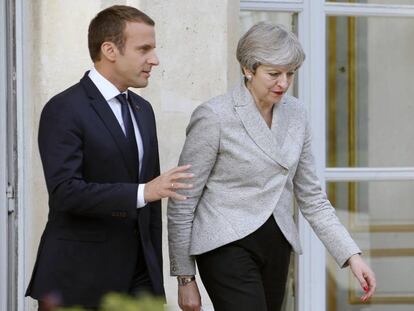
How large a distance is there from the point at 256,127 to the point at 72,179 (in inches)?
28.7

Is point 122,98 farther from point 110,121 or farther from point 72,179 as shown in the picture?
point 72,179

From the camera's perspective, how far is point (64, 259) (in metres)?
4.16

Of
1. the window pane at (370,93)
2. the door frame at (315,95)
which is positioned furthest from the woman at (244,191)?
the window pane at (370,93)

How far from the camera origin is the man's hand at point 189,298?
4.51 meters

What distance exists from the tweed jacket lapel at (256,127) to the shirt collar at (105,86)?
Result: 18.1 inches

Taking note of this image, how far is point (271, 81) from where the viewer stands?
4.41m

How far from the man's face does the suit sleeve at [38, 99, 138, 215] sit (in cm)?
23

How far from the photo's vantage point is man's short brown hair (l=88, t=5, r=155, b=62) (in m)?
4.25

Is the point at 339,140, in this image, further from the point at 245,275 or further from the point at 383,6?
the point at 245,275

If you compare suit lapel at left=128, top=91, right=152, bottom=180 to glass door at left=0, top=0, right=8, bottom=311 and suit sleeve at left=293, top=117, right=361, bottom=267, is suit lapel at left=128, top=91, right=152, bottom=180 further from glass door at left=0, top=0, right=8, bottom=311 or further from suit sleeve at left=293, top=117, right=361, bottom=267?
glass door at left=0, top=0, right=8, bottom=311

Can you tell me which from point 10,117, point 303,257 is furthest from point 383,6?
point 10,117

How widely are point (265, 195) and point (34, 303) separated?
1624 millimetres

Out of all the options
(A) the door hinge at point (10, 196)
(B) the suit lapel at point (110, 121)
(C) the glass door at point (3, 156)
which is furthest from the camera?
(A) the door hinge at point (10, 196)

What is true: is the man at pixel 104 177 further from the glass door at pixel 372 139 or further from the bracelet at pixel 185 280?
the glass door at pixel 372 139
